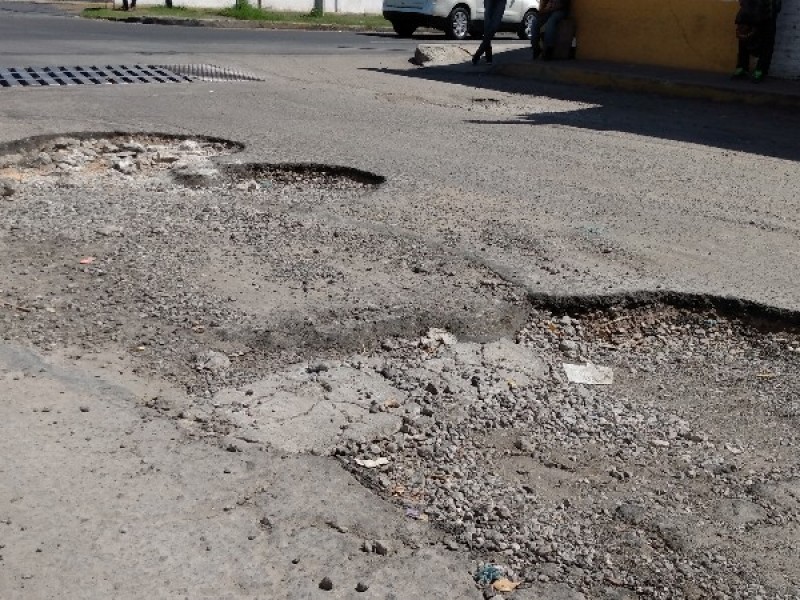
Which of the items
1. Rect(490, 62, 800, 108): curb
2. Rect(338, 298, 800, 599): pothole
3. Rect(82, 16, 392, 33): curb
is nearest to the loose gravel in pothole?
Rect(338, 298, 800, 599): pothole

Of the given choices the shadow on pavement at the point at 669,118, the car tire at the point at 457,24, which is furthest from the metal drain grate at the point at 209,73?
the car tire at the point at 457,24

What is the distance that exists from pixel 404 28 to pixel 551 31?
357 inches

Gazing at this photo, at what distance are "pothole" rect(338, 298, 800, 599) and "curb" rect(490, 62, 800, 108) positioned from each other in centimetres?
845

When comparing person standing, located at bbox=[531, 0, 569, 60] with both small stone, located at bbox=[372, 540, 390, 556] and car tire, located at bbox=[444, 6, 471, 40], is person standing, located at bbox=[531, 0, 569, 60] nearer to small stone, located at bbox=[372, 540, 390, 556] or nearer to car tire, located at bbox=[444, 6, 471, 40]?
car tire, located at bbox=[444, 6, 471, 40]

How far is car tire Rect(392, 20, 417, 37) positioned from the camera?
24.0 meters

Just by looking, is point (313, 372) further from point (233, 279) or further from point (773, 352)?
point (773, 352)

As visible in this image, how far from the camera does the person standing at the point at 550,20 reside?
15.9m

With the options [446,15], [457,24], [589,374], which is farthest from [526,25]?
[589,374]

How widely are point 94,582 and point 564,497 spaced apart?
1497 millimetres

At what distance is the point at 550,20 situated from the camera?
15.8 m

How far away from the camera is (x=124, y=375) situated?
3.85 metres

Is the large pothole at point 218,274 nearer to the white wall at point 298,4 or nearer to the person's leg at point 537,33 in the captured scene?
the person's leg at point 537,33

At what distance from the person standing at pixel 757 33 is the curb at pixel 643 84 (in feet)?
1.81

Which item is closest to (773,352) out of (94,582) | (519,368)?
(519,368)
